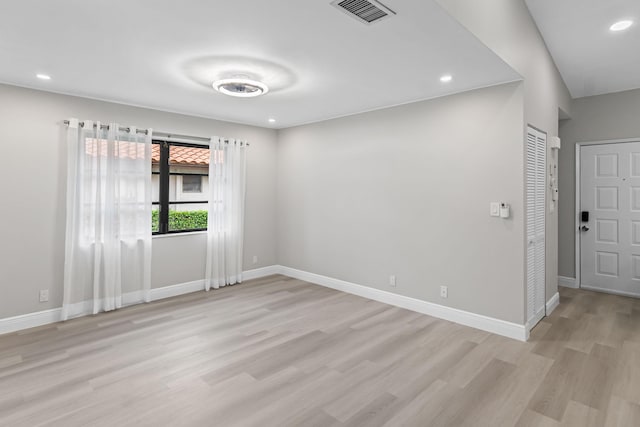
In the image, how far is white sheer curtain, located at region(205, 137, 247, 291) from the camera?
17.1 ft

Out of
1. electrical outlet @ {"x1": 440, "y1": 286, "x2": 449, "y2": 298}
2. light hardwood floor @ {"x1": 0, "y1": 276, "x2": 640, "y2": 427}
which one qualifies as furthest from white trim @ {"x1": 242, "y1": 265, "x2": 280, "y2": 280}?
electrical outlet @ {"x1": 440, "y1": 286, "x2": 449, "y2": 298}

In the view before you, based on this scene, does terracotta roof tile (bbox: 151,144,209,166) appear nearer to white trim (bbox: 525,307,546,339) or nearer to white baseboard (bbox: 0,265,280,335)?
white baseboard (bbox: 0,265,280,335)

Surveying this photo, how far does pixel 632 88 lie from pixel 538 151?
227cm

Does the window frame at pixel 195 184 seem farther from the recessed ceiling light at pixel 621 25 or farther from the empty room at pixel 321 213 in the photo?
the recessed ceiling light at pixel 621 25

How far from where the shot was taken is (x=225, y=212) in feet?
17.5

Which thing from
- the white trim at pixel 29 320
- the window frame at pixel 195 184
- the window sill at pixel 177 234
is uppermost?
the window frame at pixel 195 184

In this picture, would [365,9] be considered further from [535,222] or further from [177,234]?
[177,234]

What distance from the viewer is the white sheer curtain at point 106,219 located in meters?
3.96

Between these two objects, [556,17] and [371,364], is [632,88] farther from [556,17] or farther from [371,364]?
[371,364]

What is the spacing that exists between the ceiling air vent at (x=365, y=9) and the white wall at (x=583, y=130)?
14.9 feet

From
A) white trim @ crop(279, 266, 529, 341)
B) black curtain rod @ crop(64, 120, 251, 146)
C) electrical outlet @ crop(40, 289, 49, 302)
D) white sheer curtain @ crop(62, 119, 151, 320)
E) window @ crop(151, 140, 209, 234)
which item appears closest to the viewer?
white trim @ crop(279, 266, 529, 341)

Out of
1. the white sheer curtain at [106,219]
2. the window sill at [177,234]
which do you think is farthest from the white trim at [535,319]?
the white sheer curtain at [106,219]

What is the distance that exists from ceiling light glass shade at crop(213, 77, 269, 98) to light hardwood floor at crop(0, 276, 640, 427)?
8.20 feet

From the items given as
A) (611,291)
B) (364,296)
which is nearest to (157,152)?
(364,296)
